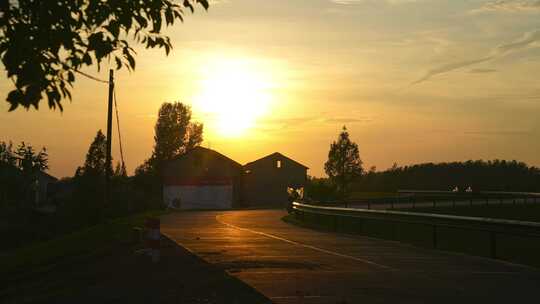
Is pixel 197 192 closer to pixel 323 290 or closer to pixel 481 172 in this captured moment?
pixel 481 172

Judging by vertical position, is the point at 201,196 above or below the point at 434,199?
above

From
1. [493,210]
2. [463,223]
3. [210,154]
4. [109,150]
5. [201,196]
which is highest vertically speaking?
[210,154]

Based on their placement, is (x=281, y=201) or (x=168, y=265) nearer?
(x=168, y=265)

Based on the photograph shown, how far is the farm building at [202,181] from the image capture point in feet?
297

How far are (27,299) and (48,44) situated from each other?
718 cm

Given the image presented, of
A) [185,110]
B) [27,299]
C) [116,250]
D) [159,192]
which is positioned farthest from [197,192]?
[27,299]

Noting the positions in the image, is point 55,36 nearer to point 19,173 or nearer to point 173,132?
point 19,173

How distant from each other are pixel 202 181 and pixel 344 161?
19518mm

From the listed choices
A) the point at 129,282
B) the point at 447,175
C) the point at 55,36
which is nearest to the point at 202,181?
the point at 447,175

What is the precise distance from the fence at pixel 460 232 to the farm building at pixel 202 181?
53.6m

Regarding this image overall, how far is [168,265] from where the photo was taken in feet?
50.9

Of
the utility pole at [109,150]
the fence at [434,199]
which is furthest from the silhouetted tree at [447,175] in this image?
the utility pole at [109,150]

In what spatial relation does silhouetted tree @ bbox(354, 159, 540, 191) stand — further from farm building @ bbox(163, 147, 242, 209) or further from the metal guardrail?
the metal guardrail

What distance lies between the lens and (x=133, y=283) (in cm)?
1298
